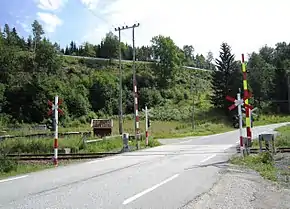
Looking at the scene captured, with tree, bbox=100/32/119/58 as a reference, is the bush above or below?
below

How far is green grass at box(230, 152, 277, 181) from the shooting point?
38.7 ft

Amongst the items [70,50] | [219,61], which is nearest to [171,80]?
[219,61]

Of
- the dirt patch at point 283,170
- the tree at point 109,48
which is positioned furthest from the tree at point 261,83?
the dirt patch at point 283,170

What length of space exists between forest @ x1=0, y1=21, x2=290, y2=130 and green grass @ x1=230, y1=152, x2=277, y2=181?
60.2 metres

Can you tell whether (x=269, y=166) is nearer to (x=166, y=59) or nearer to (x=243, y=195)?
(x=243, y=195)

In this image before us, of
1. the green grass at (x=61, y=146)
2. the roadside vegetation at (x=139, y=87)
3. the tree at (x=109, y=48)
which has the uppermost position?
the tree at (x=109, y=48)

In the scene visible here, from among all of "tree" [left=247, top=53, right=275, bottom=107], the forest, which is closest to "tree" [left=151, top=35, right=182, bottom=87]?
the forest

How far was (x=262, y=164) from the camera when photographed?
14.1m

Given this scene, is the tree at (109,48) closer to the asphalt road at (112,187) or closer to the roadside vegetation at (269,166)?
the roadside vegetation at (269,166)

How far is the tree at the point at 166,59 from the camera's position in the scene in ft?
366

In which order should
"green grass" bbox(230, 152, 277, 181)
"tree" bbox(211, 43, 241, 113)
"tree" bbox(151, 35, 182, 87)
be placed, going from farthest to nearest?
1. "tree" bbox(151, 35, 182, 87)
2. "tree" bbox(211, 43, 241, 113)
3. "green grass" bbox(230, 152, 277, 181)

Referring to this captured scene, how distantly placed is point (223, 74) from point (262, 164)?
7027 centimetres

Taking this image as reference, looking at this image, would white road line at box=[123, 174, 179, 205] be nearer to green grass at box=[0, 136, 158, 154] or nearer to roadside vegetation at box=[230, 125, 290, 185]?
roadside vegetation at box=[230, 125, 290, 185]

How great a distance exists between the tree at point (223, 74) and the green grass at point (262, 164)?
6721 centimetres
